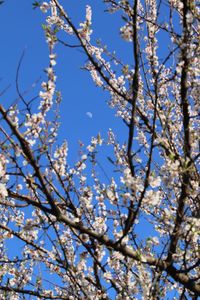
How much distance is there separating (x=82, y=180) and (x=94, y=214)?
0.80m

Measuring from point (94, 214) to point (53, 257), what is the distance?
2.88ft

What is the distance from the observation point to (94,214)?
486 centimetres

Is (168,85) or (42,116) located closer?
(42,116)

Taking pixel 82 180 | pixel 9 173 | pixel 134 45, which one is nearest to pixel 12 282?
pixel 82 180

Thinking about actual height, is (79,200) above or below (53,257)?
above

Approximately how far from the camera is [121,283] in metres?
4.62

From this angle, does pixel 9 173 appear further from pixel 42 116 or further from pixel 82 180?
pixel 82 180

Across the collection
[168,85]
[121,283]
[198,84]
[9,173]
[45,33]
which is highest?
[168,85]

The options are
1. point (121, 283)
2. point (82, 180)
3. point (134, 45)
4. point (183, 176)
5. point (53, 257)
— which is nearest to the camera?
point (134, 45)

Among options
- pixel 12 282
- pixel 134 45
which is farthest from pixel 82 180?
pixel 134 45

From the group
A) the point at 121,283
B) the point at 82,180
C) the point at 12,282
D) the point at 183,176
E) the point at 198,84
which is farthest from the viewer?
the point at 12,282

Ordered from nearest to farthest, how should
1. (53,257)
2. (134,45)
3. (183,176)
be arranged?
(134,45) < (183,176) < (53,257)

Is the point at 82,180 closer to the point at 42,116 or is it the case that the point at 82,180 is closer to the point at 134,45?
the point at 42,116

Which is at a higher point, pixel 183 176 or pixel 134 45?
pixel 134 45
